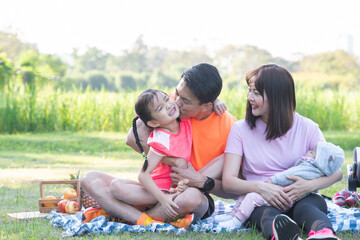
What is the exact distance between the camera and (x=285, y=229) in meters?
2.39

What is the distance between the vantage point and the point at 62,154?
27.8ft

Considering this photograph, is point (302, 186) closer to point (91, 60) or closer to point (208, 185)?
point (208, 185)

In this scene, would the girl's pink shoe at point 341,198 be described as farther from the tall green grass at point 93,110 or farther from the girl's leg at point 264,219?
the tall green grass at point 93,110

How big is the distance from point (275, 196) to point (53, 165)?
4.84 m

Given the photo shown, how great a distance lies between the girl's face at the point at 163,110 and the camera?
293 cm

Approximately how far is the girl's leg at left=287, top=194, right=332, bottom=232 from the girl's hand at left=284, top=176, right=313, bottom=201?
45 millimetres

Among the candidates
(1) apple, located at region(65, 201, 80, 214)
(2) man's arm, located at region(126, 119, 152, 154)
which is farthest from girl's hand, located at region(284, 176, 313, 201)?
(1) apple, located at region(65, 201, 80, 214)

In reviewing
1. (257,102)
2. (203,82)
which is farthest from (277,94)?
(203,82)

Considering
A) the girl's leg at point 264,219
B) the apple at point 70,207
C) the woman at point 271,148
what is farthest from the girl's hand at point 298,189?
the apple at point 70,207

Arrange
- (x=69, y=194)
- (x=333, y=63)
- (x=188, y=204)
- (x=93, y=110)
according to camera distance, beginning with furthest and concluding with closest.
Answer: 1. (x=333, y=63)
2. (x=93, y=110)
3. (x=69, y=194)
4. (x=188, y=204)

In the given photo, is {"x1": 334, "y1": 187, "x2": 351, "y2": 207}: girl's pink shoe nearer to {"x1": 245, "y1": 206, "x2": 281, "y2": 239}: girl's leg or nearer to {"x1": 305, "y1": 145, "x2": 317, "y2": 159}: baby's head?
{"x1": 305, "y1": 145, "x2": 317, "y2": 159}: baby's head

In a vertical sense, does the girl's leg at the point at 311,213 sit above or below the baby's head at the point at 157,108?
below

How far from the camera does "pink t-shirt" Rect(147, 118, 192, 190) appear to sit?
→ 9.67ft

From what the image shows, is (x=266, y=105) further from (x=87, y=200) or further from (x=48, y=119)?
(x=48, y=119)
